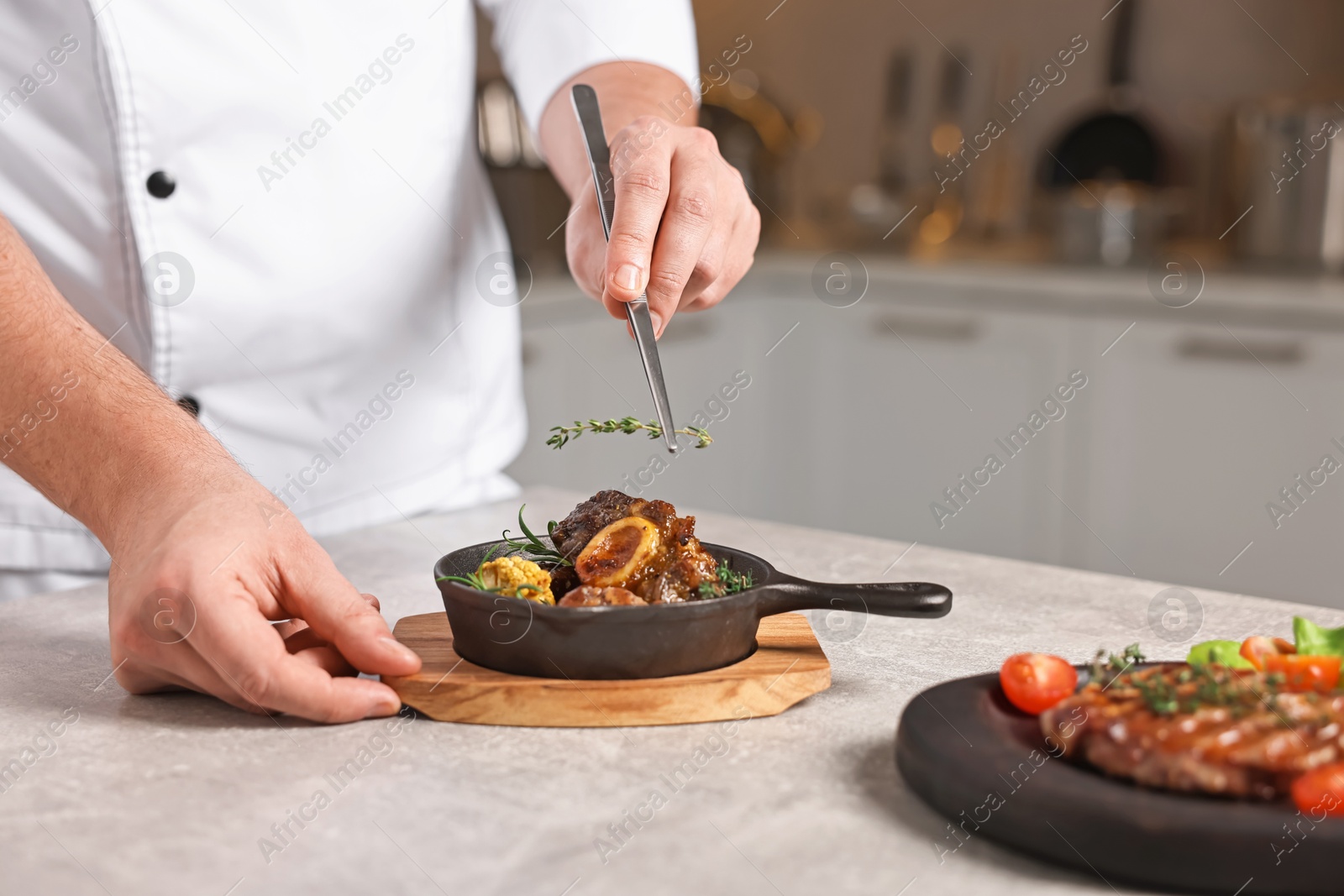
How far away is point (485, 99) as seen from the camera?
8.09 ft

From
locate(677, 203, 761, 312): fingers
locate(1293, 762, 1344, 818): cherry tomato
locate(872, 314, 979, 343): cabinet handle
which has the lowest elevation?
locate(872, 314, 979, 343): cabinet handle

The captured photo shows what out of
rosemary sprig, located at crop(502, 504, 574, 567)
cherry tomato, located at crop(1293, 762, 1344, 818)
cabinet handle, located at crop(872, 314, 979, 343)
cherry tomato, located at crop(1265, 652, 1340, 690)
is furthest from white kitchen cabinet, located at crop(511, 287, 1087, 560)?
cherry tomato, located at crop(1293, 762, 1344, 818)

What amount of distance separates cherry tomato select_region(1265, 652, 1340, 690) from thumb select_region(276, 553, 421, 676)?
0.47 meters

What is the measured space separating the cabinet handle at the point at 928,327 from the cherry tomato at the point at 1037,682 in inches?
70.9

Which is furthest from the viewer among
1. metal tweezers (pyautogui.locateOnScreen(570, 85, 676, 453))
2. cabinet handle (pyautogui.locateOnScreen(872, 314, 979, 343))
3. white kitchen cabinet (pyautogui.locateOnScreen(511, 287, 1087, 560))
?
cabinet handle (pyautogui.locateOnScreen(872, 314, 979, 343))

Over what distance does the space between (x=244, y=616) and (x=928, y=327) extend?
193cm

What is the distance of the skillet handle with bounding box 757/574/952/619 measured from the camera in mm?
728

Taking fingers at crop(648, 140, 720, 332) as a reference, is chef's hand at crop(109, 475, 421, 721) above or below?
below

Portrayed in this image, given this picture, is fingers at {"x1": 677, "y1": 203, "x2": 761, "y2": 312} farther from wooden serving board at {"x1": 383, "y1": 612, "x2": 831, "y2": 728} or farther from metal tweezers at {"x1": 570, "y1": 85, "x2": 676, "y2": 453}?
wooden serving board at {"x1": 383, "y1": 612, "x2": 831, "y2": 728}

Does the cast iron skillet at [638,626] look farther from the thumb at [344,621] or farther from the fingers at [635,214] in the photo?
the fingers at [635,214]

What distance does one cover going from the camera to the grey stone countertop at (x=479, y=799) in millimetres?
524

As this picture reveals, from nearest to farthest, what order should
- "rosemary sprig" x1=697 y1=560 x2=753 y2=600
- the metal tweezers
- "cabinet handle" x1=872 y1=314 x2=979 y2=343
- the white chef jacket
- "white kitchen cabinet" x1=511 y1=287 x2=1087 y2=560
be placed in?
"rosemary sprig" x1=697 y1=560 x2=753 y2=600 < the metal tweezers < the white chef jacket < "white kitchen cabinet" x1=511 y1=287 x2=1087 y2=560 < "cabinet handle" x1=872 y1=314 x2=979 y2=343

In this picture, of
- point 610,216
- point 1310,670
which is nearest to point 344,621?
point 610,216

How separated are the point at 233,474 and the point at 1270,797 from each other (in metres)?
0.60
